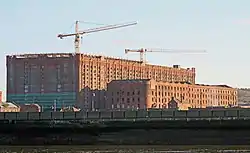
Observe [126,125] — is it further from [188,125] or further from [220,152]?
[220,152]

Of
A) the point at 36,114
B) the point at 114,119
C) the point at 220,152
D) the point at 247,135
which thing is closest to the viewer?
the point at 220,152

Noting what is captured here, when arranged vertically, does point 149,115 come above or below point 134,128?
above

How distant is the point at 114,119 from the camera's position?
81438 mm

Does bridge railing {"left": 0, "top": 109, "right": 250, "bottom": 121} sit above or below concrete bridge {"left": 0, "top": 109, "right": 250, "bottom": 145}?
above

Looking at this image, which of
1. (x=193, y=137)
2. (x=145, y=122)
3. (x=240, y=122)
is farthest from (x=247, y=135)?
(x=145, y=122)

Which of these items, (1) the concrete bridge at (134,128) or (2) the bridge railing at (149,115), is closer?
(1) the concrete bridge at (134,128)

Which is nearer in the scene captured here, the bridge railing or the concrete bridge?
the concrete bridge

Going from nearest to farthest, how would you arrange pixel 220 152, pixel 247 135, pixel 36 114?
pixel 220 152
pixel 247 135
pixel 36 114

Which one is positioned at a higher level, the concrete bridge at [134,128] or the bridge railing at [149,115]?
the bridge railing at [149,115]

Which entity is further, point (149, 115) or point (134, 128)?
point (149, 115)

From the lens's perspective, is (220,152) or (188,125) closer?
(220,152)

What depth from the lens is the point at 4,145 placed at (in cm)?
7775

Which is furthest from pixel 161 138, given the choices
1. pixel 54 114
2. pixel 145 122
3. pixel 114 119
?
pixel 54 114

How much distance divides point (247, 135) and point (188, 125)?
299 inches
